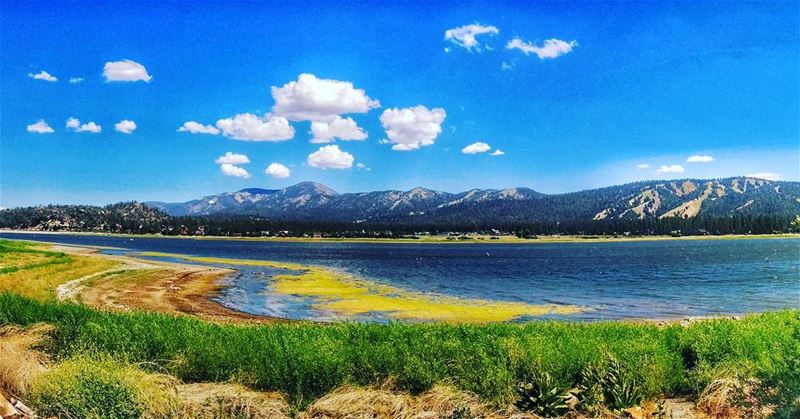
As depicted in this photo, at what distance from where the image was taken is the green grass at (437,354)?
473 inches

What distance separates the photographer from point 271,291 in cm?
5159

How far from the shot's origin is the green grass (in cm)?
1201

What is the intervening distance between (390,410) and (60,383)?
700cm

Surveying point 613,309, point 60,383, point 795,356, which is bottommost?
point 613,309

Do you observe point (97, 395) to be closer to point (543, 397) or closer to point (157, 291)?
point (543, 397)

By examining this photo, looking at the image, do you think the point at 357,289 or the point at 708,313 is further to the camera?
the point at 357,289

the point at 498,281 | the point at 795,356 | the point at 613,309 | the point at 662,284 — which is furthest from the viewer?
the point at 498,281

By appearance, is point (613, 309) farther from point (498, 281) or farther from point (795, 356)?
point (795, 356)

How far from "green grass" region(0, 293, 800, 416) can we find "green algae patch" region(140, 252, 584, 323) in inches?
827

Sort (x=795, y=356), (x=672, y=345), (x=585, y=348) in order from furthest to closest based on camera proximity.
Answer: (x=672, y=345), (x=585, y=348), (x=795, y=356)

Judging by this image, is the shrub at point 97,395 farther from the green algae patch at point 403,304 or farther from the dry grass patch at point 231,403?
the green algae patch at point 403,304

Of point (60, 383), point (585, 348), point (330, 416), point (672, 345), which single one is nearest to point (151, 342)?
point (60, 383)

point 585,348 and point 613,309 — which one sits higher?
point 585,348

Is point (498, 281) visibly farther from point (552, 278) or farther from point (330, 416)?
point (330, 416)
